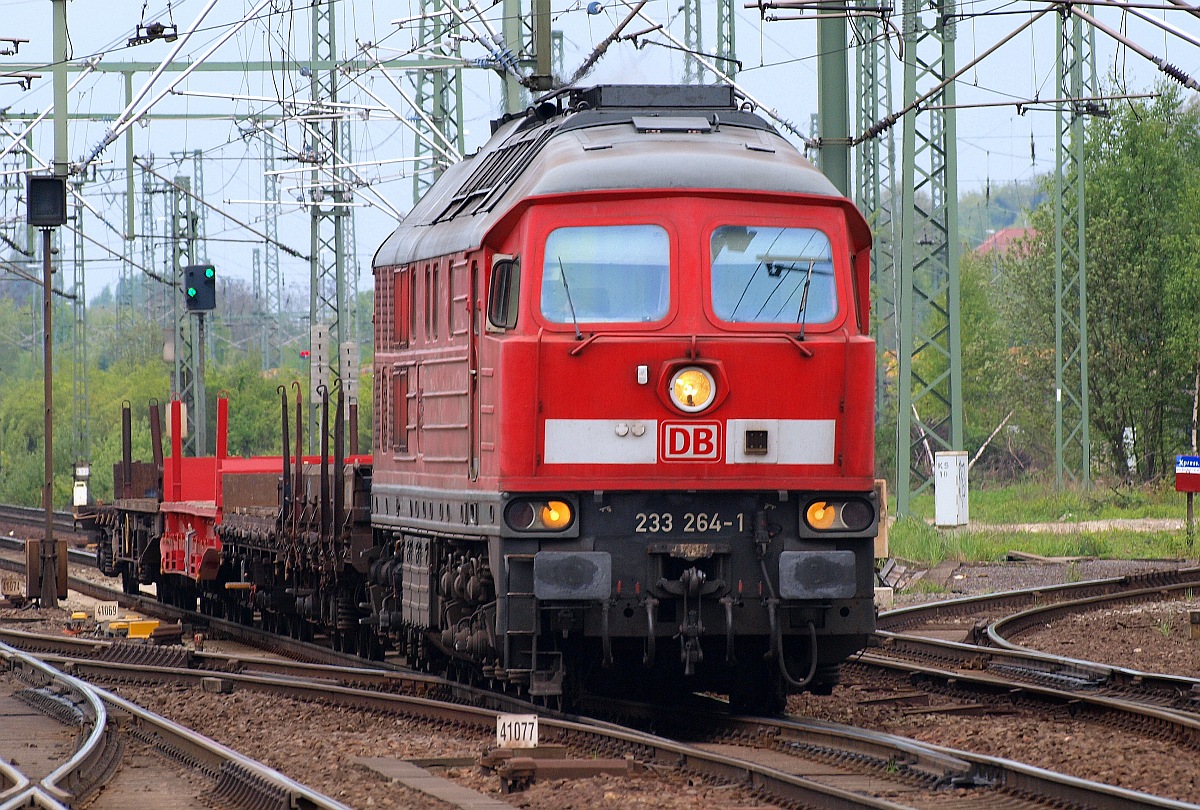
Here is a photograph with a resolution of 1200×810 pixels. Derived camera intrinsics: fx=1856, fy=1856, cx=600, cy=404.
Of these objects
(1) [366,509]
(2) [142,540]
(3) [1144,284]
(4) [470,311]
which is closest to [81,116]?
(2) [142,540]

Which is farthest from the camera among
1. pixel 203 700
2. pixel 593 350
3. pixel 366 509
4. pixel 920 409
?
pixel 920 409

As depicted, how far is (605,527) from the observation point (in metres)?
10.8

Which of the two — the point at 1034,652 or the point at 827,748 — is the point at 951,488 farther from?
the point at 827,748

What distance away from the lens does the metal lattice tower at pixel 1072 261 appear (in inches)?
1439

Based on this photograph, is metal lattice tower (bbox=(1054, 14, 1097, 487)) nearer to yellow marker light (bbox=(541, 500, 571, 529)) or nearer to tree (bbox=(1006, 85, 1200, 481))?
tree (bbox=(1006, 85, 1200, 481))

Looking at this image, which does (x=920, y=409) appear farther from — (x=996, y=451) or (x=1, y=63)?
(x=1, y=63)

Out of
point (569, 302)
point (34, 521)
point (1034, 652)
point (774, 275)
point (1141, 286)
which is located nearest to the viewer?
point (569, 302)

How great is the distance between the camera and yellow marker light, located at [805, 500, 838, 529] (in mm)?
10984

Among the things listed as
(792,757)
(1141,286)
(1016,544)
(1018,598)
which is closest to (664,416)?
(792,757)

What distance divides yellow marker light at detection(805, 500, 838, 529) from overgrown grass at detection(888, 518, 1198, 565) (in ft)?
50.3

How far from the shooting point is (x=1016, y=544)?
2817cm

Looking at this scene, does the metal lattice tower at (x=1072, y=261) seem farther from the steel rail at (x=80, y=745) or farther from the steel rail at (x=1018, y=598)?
the steel rail at (x=80, y=745)

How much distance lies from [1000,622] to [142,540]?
1159 cm

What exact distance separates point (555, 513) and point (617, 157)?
2.17 metres
